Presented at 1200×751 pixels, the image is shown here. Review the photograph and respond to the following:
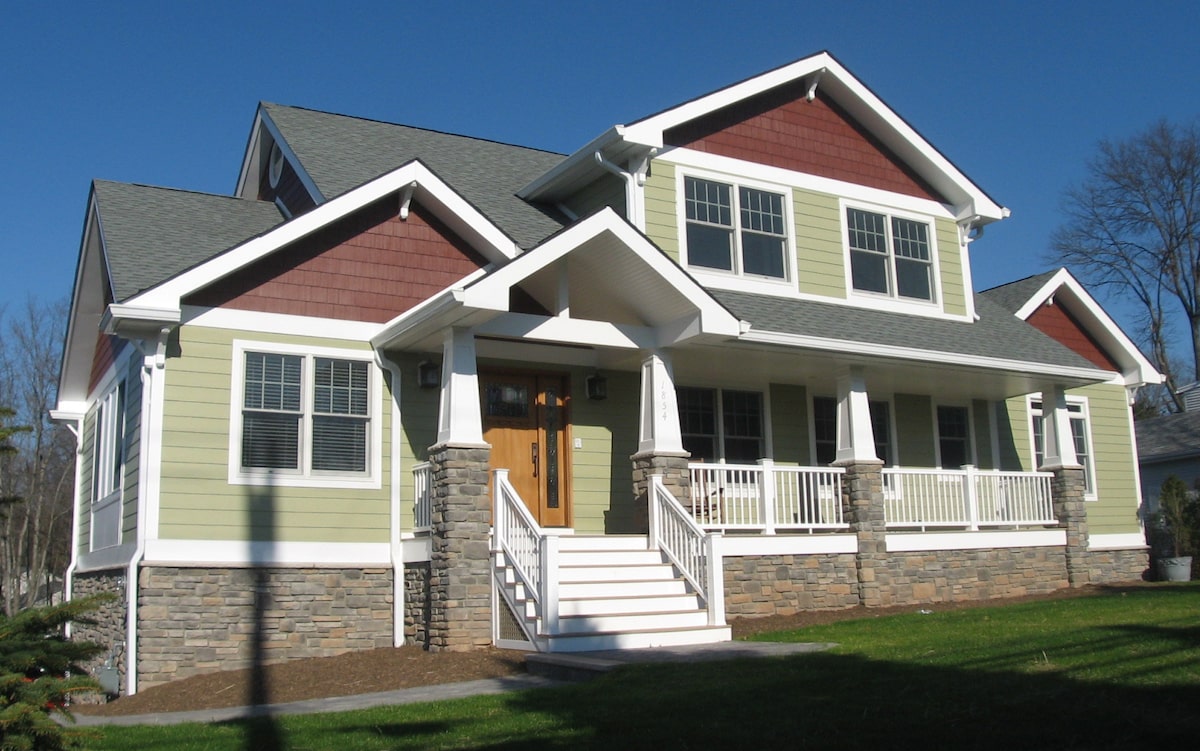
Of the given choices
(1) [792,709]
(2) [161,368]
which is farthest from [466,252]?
(1) [792,709]

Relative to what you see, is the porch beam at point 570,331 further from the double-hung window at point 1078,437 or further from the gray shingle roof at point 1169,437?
the gray shingle roof at point 1169,437

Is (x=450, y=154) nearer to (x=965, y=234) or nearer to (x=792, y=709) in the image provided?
(x=965, y=234)

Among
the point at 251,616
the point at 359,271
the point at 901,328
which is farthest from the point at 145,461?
the point at 901,328

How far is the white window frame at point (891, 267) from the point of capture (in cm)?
1673

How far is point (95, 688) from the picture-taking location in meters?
5.95

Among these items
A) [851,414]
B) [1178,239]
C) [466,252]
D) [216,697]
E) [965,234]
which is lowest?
[216,697]

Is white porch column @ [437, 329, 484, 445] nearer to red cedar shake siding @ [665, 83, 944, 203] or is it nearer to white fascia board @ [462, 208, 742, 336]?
white fascia board @ [462, 208, 742, 336]

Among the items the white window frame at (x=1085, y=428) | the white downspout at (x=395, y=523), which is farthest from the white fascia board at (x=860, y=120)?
the white downspout at (x=395, y=523)

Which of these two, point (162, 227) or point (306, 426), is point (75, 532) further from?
point (306, 426)

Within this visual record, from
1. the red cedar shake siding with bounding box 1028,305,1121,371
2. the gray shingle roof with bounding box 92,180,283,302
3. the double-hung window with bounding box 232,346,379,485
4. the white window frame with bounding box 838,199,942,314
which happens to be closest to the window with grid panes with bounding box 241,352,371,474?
the double-hung window with bounding box 232,346,379,485

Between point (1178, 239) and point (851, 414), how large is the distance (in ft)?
101

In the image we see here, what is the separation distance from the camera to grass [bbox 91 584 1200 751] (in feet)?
20.6

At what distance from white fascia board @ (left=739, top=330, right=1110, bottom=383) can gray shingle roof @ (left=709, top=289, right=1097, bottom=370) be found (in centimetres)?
9

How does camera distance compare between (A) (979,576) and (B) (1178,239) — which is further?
(B) (1178,239)
